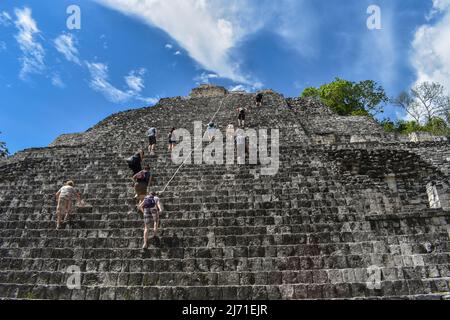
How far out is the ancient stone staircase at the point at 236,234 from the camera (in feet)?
16.4

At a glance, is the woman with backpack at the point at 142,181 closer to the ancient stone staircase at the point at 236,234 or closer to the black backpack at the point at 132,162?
the ancient stone staircase at the point at 236,234

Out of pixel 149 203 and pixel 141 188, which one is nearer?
pixel 149 203

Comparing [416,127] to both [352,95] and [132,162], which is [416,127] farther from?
[132,162]

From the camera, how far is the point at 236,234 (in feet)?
19.7

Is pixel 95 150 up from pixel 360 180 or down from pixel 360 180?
up

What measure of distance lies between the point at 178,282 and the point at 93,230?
227 centimetres

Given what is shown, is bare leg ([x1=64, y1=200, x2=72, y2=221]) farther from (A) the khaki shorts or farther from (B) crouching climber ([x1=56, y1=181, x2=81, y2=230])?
(A) the khaki shorts

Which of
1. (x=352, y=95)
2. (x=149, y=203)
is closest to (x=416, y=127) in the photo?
(x=352, y=95)

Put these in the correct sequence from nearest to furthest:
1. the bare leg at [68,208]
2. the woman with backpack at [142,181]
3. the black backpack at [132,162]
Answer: the bare leg at [68,208], the woman with backpack at [142,181], the black backpack at [132,162]

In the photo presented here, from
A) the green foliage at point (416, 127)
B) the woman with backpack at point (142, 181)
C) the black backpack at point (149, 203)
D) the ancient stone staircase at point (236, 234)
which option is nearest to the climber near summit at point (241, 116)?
the ancient stone staircase at point (236, 234)

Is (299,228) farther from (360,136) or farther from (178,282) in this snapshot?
(360,136)

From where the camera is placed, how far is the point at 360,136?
12.5 m

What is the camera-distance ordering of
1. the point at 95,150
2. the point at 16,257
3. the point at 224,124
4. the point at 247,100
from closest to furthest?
the point at 16,257
the point at 95,150
the point at 224,124
the point at 247,100
